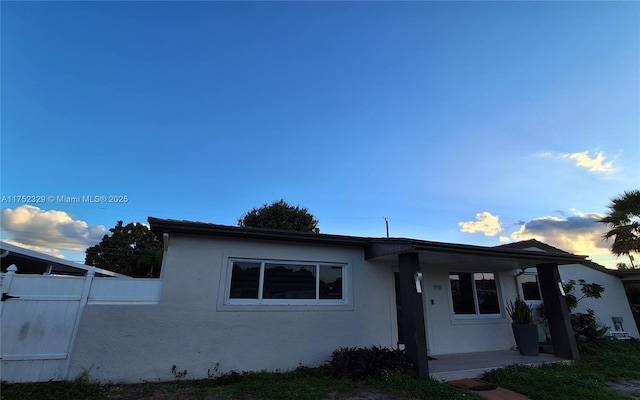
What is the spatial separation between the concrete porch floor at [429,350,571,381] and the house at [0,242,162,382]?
6.35m

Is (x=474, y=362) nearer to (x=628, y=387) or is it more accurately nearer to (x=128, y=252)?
(x=628, y=387)

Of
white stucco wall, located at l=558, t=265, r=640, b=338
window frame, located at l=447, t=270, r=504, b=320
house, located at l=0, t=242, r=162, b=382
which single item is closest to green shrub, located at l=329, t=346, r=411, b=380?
window frame, located at l=447, t=270, r=504, b=320

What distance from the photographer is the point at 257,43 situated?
8961 mm

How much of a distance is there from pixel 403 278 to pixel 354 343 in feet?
6.72

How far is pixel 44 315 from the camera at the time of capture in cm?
500

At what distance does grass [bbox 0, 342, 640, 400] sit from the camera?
14.8ft

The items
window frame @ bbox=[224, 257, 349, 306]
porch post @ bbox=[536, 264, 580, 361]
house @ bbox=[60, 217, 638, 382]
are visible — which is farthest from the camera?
porch post @ bbox=[536, 264, 580, 361]

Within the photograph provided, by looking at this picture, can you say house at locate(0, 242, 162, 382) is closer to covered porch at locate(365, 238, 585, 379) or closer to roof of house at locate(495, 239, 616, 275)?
covered porch at locate(365, 238, 585, 379)

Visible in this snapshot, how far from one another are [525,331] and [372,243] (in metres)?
4.97

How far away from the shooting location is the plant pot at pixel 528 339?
7.59 metres

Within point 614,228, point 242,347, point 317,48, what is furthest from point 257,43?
point 614,228

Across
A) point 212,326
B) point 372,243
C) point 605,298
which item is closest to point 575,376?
point 372,243

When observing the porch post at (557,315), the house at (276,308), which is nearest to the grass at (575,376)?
the porch post at (557,315)

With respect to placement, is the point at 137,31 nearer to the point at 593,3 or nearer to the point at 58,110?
the point at 58,110
